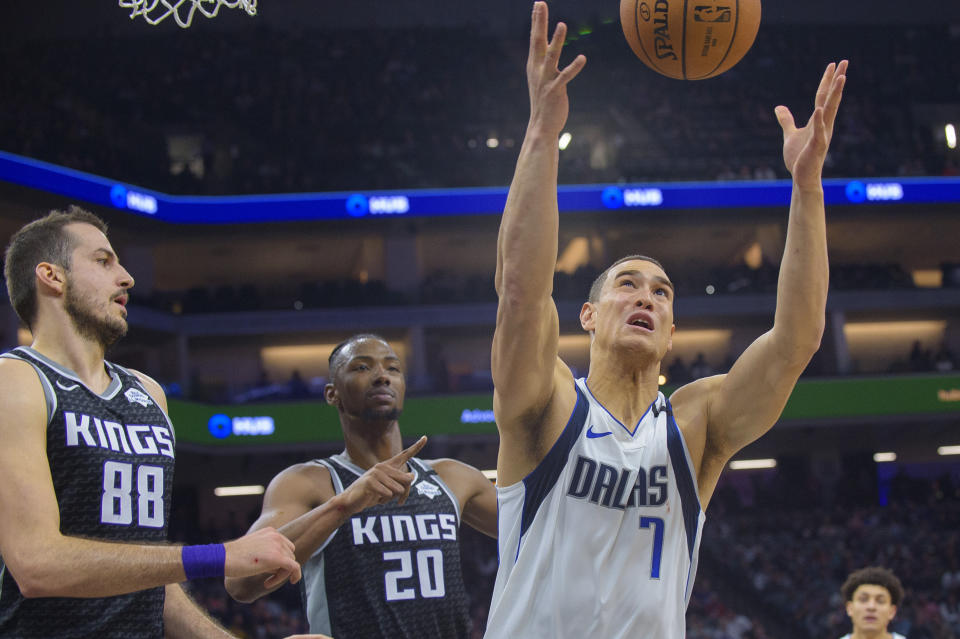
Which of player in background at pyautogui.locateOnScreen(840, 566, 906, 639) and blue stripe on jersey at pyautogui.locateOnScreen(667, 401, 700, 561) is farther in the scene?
player in background at pyautogui.locateOnScreen(840, 566, 906, 639)

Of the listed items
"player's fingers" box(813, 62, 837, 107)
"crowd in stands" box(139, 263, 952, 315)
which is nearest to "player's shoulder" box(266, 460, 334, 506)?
"player's fingers" box(813, 62, 837, 107)

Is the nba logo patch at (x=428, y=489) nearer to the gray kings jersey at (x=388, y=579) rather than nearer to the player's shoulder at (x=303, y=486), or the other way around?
the gray kings jersey at (x=388, y=579)

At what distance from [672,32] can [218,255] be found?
21.4m

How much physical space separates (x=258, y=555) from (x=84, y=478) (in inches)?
21.6

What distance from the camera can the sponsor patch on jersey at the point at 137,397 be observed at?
115 inches

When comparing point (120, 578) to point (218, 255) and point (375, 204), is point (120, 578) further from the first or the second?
point (218, 255)

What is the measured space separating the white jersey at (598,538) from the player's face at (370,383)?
1.53 m

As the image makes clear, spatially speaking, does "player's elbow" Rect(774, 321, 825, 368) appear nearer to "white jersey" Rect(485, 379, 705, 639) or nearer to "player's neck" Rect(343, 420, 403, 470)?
"white jersey" Rect(485, 379, 705, 639)

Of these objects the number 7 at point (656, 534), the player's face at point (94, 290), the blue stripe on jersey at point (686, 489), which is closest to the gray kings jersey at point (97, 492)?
the player's face at point (94, 290)

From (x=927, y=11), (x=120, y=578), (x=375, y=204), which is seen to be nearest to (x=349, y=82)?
(x=375, y=204)

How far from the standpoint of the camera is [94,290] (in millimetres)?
2828

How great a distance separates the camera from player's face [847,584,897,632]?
650 cm

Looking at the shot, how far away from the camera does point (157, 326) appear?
66.9 feet

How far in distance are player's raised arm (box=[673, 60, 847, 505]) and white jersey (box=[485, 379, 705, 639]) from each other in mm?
187
